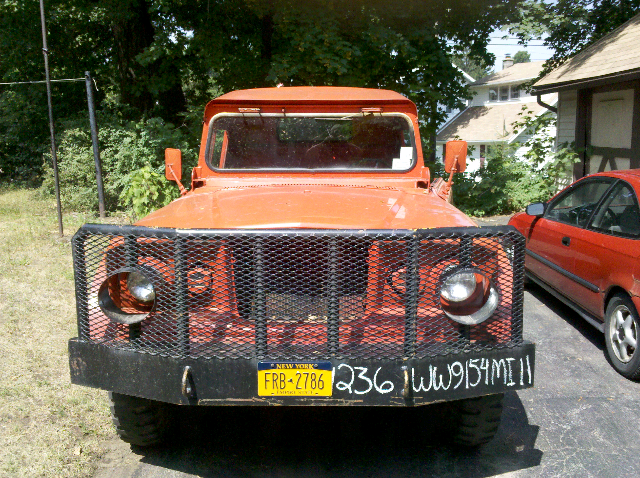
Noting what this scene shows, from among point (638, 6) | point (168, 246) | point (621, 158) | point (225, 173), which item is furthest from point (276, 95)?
point (638, 6)

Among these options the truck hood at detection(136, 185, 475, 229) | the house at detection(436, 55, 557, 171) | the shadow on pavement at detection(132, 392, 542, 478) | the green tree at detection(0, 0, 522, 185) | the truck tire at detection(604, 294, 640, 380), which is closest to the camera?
the truck hood at detection(136, 185, 475, 229)

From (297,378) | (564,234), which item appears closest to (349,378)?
(297,378)

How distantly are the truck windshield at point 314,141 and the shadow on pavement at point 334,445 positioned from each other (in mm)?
1769

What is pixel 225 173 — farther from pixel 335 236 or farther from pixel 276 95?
pixel 335 236

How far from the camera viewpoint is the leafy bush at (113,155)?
12961 millimetres

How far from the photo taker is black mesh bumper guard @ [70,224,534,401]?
8.94ft

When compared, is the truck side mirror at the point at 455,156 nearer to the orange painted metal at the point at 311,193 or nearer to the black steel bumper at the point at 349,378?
the orange painted metal at the point at 311,193

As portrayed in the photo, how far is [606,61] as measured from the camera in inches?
449

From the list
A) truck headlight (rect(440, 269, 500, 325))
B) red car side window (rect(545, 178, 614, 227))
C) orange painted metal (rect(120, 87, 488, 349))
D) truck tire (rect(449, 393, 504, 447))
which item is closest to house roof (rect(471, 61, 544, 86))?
red car side window (rect(545, 178, 614, 227))

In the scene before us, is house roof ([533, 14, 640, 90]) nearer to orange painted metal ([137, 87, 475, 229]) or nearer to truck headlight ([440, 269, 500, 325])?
orange painted metal ([137, 87, 475, 229])

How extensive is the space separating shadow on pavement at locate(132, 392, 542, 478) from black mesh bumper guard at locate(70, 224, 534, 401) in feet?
2.73

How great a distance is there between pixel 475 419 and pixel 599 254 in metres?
2.33

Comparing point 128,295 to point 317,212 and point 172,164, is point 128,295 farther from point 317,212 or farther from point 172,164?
point 172,164

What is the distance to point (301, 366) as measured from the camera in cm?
271
